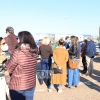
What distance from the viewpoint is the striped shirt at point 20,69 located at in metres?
3.12

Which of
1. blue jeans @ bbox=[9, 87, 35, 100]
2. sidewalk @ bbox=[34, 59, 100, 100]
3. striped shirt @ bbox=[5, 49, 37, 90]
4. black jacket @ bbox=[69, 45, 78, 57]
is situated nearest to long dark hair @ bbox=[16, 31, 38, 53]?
striped shirt @ bbox=[5, 49, 37, 90]

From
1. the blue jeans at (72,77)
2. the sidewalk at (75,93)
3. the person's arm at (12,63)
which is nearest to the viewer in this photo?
the person's arm at (12,63)

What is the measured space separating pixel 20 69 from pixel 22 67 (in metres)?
0.04

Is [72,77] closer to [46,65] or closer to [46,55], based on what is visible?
[46,65]

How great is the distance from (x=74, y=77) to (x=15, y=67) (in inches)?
172

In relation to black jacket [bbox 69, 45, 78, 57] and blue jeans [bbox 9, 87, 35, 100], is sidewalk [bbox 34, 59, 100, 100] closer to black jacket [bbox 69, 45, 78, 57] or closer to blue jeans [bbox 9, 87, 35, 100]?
black jacket [bbox 69, 45, 78, 57]

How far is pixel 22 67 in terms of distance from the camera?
10.4ft

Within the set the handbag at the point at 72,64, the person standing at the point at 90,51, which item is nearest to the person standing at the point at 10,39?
the handbag at the point at 72,64

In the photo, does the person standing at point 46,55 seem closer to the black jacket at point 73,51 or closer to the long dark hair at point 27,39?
the black jacket at point 73,51

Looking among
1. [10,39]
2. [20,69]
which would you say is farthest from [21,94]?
[10,39]

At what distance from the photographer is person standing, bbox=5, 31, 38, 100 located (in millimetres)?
3138

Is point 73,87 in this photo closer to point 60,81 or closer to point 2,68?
point 60,81

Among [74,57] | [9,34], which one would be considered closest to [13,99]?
[9,34]

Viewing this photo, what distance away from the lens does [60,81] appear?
659cm
